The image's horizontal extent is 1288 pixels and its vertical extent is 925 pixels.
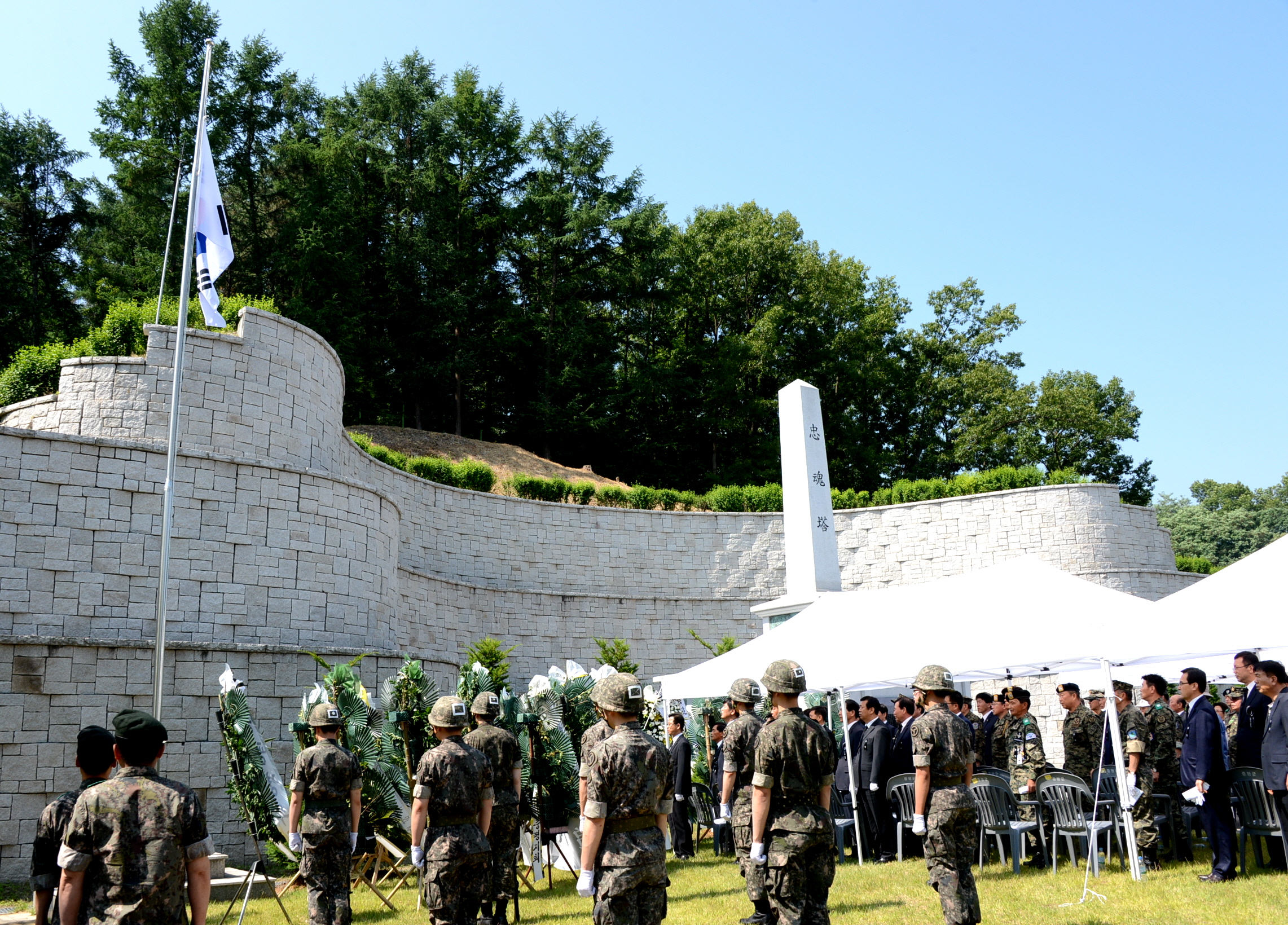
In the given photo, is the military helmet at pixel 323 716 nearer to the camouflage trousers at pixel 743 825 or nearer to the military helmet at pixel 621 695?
the military helmet at pixel 621 695

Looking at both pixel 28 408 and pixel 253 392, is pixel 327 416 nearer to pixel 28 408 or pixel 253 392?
pixel 253 392

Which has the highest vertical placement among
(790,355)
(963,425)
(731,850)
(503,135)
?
(503,135)

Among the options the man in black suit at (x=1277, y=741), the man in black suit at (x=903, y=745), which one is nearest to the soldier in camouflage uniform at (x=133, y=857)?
the man in black suit at (x=1277, y=741)

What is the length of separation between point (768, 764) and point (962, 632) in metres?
4.35

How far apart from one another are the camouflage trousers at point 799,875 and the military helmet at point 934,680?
1769 mm

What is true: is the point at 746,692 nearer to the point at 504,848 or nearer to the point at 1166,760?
the point at 504,848

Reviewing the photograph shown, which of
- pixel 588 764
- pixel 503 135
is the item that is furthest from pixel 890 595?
pixel 503 135

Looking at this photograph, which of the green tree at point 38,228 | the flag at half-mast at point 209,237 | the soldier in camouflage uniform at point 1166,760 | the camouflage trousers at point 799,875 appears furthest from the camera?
the green tree at point 38,228

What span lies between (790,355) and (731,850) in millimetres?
31761

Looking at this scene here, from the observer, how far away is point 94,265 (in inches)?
1346

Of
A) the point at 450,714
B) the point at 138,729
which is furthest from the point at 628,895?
the point at 138,729

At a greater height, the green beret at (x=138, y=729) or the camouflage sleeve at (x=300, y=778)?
the green beret at (x=138, y=729)

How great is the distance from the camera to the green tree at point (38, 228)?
33.4 meters

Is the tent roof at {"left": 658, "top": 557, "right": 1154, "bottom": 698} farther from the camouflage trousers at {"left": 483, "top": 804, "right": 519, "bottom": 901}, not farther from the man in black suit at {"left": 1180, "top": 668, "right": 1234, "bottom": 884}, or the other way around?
the camouflage trousers at {"left": 483, "top": 804, "right": 519, "bottom": 901}
